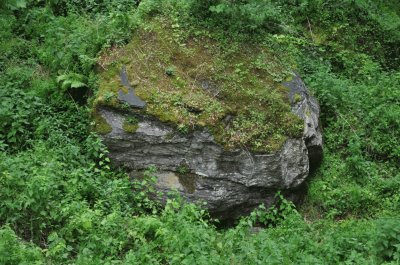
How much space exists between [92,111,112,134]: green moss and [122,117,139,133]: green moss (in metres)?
0.25

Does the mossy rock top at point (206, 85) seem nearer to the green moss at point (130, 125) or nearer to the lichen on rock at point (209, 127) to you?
the lichen on rock at point (209, 127)

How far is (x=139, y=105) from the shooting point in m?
8.16

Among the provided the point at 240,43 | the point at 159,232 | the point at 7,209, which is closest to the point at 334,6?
the point at 240,43

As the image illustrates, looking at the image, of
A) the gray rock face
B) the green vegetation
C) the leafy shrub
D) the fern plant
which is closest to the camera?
the leafy shrub

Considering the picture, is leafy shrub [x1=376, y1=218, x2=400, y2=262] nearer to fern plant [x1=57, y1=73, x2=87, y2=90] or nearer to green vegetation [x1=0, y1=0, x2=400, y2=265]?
green vegetation [x1=0, y1=0, x2=400, y2=265]

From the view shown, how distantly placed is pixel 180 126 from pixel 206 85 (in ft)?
3.48

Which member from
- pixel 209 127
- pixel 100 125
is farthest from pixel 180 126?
pixel 100 125

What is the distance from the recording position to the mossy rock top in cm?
813

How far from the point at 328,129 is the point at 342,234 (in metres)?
3.23

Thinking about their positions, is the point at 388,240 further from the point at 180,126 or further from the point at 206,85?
the point at 206,85

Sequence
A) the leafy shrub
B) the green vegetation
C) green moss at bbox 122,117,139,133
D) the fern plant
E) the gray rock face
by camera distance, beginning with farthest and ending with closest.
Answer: the fern plant
green moss at bbox 122,117,139,133
the gray rock face
the green vegetation
the leafy shrub

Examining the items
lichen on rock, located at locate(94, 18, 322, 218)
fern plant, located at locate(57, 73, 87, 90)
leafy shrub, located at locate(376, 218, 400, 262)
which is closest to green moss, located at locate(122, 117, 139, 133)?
lichen on rock, located at locate(94, 18, 322, 218)

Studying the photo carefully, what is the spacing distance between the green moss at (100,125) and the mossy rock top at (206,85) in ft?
0.51

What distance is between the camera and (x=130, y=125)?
26.6 feet
